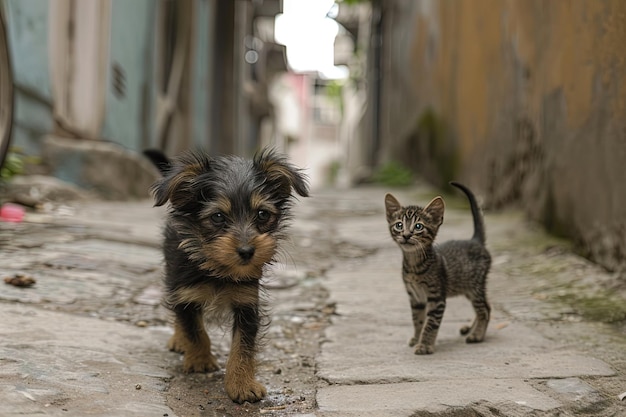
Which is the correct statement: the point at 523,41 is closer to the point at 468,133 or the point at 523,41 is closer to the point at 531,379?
the point at 468,133

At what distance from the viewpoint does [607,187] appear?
15.2 ft

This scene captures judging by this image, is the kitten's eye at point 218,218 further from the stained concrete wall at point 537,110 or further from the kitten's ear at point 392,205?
the stained concrete wall at point 537,110

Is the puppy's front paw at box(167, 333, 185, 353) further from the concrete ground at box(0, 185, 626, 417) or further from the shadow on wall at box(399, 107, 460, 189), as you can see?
the shadow on wall at box(399, 107, 460, 189)

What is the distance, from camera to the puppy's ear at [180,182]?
3129 mm

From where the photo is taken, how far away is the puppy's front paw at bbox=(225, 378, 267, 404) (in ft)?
9.95

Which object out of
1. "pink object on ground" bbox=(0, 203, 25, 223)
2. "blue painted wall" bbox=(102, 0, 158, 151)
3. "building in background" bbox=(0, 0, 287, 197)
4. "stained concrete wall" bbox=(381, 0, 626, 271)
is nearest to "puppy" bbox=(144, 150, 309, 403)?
"stained concrete wall" bbox=(381, 0, 626, 271)

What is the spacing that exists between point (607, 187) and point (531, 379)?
2.02 m

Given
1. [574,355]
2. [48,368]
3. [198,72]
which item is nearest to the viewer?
[48,368]

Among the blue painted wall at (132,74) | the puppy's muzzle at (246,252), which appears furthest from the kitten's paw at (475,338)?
the blue painted wall at (132,74)

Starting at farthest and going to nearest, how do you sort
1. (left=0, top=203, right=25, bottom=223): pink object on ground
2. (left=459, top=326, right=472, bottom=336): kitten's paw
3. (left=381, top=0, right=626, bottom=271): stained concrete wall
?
(left=0, top=203, right=25, bottom=223): pink object on ground → (left=381, top=0, right=626, bottom=271): stained concrete wall → (left=459, top=326, right=472, bottom=336): kitten's paw

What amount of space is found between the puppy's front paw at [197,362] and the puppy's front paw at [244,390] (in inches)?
14.7

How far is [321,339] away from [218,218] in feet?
3.95

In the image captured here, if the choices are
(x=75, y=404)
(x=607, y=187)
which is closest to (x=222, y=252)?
(x=75, y=404)

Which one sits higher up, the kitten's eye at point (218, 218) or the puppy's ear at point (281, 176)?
the puppy's ear at point (281, 176)
